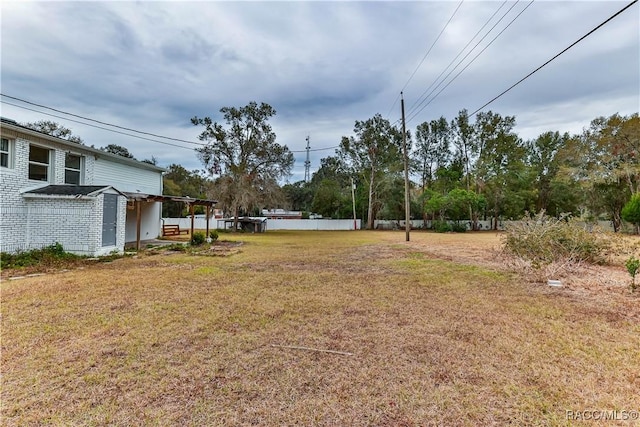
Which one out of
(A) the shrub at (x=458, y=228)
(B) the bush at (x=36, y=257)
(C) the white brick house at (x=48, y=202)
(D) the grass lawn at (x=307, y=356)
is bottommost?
(D) the grass lawn at (x=307, y=356)

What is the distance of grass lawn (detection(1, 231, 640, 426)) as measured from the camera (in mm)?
2172

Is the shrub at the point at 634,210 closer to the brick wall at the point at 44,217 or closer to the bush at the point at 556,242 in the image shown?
the bush at the point at 556,242

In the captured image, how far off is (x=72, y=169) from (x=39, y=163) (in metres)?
1.22

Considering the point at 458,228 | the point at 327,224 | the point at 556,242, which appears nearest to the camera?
the point at 556,242

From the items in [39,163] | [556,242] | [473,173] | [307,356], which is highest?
[473,173]

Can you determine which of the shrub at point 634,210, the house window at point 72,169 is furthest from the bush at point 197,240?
the shrub at point 634,210

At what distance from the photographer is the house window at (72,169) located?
34.9 ft

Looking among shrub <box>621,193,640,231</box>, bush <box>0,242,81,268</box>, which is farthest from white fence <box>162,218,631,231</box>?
bush <box>0,242,81,268</box>

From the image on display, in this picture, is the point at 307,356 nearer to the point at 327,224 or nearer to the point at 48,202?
the point at 48,202

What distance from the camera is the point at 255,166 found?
22609mm

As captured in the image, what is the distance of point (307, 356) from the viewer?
3.06 metres

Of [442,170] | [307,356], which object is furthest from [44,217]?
[442,170]

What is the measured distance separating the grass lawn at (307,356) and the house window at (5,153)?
472 cm

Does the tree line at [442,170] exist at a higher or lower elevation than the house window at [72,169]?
higher
